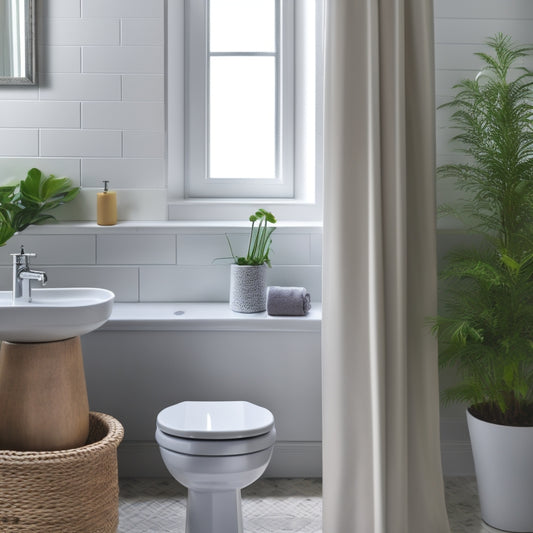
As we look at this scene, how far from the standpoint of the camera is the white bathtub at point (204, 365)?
2787 mm

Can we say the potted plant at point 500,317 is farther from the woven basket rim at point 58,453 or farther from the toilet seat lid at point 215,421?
the woven basket rim at point 58,453

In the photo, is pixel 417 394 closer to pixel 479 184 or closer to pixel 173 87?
pixel 479 184

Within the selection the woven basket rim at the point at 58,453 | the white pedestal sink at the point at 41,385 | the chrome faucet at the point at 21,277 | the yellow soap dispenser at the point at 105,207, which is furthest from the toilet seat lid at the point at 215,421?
the yellow soap dispenser at the point at 105,207

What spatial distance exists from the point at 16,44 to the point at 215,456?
6.12 feet

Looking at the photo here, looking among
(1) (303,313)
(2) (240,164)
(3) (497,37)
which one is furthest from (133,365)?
(3) (497,37)

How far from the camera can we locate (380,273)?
2309 mm

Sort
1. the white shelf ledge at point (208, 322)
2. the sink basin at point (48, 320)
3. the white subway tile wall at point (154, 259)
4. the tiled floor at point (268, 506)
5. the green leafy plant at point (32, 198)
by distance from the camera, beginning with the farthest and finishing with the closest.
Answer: the white subway tile wall at point (154, 259)
the green leafy plant at point (32, 198)
the white shelf ledge at point (208, 322)
the tiled floor at point (268, 506)
the sink basin at point (48, 320)

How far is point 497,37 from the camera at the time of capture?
284 cm

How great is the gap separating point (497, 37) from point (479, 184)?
0.60m

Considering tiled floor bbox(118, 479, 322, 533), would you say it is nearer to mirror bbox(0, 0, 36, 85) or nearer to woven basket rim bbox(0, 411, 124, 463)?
woven basket rim bbox(0, 411, 124, 463)

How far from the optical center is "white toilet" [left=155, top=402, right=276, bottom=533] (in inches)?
87.7

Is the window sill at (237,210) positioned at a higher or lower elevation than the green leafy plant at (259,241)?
higher

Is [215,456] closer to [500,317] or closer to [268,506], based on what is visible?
[268,506]

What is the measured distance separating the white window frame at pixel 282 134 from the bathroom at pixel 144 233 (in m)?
0.10
